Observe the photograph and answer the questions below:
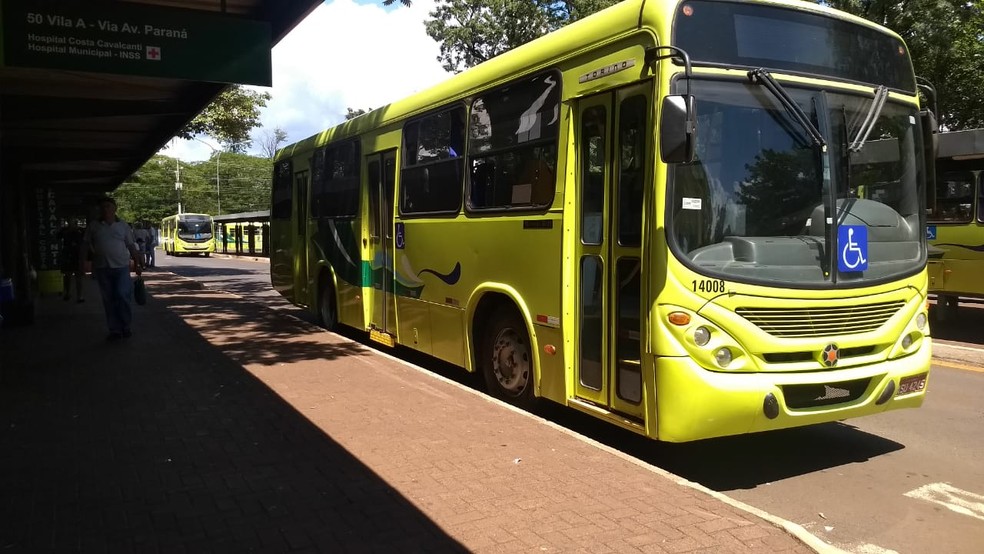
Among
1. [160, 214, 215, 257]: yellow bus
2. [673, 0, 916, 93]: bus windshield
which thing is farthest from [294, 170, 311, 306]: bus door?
[160, 214, 215, 257]: yellow bus

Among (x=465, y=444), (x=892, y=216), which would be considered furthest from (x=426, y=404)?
(x=892, y=216)

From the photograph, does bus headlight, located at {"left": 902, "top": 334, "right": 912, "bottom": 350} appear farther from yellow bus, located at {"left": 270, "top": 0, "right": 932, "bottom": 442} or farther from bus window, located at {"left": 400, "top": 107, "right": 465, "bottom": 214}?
bus window, located at {"left": 400, "top": 107, "right": 465, "bottom": 214}

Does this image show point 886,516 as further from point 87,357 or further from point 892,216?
point 87,357

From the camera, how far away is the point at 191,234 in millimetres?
50938

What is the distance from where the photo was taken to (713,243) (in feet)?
15.5

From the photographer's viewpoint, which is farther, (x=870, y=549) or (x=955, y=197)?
(x=955, y=197)

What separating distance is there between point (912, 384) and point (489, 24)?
70.7 ft

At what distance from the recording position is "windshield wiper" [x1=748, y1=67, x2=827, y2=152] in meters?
4.77

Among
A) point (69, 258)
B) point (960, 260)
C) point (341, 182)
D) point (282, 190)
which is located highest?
point (282, 190)

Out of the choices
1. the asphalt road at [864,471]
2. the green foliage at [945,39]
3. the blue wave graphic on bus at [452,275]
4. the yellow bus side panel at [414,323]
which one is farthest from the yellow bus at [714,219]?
the green foliage at [945,39]

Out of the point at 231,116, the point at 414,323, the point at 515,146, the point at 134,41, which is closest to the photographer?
the point at 515,146

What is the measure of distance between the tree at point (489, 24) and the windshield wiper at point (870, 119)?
17815mm

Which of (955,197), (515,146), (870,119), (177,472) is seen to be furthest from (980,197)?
(177,472)

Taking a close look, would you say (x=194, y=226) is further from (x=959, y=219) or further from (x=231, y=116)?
(x=959, y=219)
